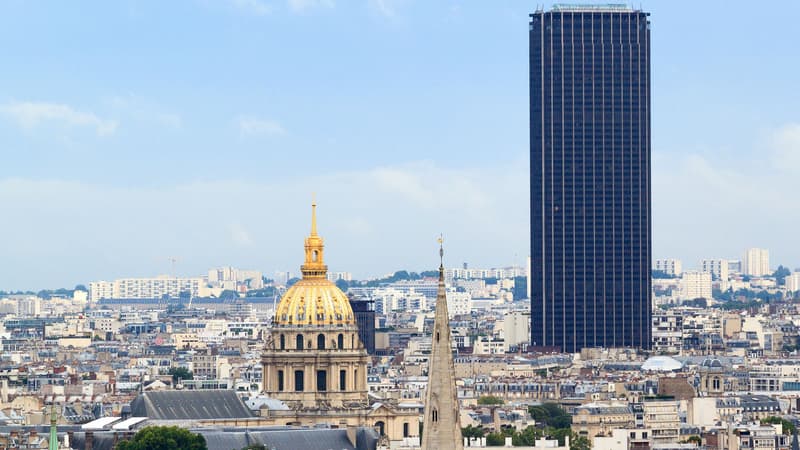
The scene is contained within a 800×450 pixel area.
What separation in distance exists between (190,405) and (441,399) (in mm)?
68489

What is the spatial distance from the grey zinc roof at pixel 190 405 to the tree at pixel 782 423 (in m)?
20.0

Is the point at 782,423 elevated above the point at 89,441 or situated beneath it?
elevated above

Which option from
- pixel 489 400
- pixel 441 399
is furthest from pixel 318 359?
pixel 441 399

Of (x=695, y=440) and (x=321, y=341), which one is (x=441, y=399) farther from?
(x=321, y=341)

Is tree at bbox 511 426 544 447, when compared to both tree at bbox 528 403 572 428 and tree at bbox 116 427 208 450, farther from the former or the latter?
tree at bbox 116 427 208 450

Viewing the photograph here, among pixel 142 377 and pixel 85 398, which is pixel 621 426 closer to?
pixel 85 398

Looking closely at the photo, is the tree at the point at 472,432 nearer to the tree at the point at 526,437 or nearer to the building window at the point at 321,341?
the tree at the point at 526,437

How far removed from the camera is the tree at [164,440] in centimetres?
10969

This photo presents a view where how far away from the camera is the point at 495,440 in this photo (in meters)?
128

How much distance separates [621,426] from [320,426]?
2250 centimetres

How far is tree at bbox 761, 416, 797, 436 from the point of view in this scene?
138 meters

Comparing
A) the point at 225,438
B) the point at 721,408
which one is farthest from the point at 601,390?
the point at 225,438

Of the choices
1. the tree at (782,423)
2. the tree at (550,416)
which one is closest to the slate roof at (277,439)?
the tree at (782,423)

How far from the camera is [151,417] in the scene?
Answer: 411 feet
